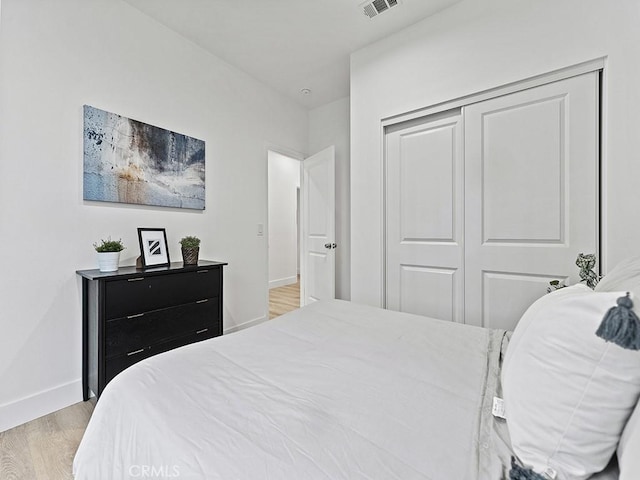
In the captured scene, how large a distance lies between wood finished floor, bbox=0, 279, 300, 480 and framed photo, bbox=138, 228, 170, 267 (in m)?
1.01

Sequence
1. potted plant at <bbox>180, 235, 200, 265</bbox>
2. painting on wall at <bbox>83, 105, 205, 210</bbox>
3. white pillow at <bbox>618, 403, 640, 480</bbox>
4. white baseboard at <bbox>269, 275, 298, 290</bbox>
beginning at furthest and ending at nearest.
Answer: white baseboard at <bbox>269, 275, 298, 290</bbox>
potted plant at <bbox>180, 235, 200, 265</bbox>
painting on wall at <bbox>83, 105, 205, 210</bbox>
white pillow at <bbox>618, 403, 640, 480</bbox>

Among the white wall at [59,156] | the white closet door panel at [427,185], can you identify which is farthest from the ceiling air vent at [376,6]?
the white wall at [59,156]

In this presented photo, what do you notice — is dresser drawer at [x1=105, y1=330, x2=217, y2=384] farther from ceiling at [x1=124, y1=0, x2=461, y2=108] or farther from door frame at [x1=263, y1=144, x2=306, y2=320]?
ceiling at [x1=124, y1=0, x2=461, y2=108]

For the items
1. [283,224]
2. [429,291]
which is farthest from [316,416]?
[283,224]

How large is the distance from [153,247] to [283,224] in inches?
157

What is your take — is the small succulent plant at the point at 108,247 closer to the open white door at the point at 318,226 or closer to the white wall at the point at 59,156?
the white wall at the point at 59,156

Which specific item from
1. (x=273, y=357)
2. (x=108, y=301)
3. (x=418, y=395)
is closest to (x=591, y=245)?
(x=418, y=395)

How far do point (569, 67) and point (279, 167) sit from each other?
492cm

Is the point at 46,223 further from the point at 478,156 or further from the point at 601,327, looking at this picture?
the point at 478,156

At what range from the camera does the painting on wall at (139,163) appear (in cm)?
206

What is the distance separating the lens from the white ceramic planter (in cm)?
194

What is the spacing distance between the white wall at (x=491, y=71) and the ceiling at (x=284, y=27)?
155 millimetres

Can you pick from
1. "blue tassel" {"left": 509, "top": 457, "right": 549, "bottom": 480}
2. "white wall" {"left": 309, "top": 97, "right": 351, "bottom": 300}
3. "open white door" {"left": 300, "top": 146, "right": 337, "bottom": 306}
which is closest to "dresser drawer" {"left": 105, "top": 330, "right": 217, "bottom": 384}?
"open white door" {"left": 300, "top": 146, "right": 337, "bottom": 306}

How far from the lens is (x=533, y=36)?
191cm
